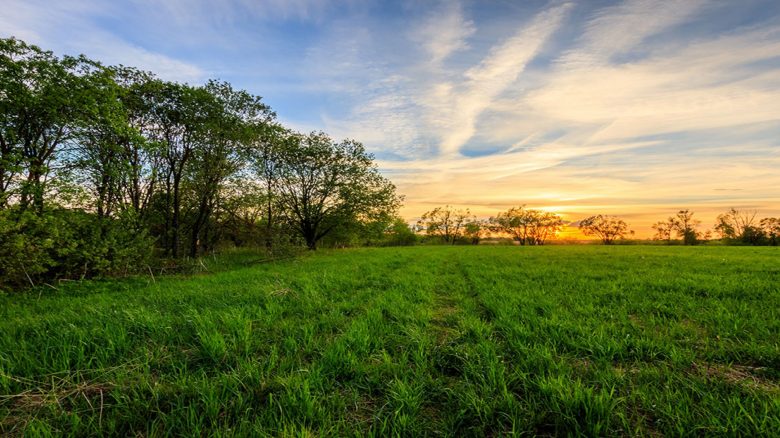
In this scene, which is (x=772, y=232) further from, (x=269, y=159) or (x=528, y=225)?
(x=269, y=159)

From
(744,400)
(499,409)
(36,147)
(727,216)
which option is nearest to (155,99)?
(36,147)

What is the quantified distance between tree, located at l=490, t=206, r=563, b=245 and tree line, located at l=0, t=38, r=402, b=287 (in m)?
68.5

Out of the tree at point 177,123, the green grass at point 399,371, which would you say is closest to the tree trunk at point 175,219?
the tree at point 177,123

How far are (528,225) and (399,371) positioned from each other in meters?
94.0

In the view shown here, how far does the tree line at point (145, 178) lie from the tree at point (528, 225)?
2695 inches

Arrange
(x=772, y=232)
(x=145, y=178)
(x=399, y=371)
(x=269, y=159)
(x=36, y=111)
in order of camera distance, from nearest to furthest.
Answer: (x=399, y=371) < (x=36, y=111) < (x=145, y=178) < (x=269, y=159) < (x=772, y=232)

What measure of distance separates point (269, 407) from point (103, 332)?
12.3 ft

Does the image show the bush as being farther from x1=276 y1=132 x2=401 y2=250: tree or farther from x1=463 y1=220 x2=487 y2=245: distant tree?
x1=463 y1=220 x2=487 y2=245: distant tree

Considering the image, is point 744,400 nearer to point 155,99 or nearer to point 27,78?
point 27,78

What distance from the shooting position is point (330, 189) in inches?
1161

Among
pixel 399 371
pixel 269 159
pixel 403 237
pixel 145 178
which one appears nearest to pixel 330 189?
pixel 269 159

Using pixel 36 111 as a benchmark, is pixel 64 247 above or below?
below

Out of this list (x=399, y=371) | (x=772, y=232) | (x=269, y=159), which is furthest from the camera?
(x=772, y=232)

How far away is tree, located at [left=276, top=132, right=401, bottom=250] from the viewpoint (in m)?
28.8
